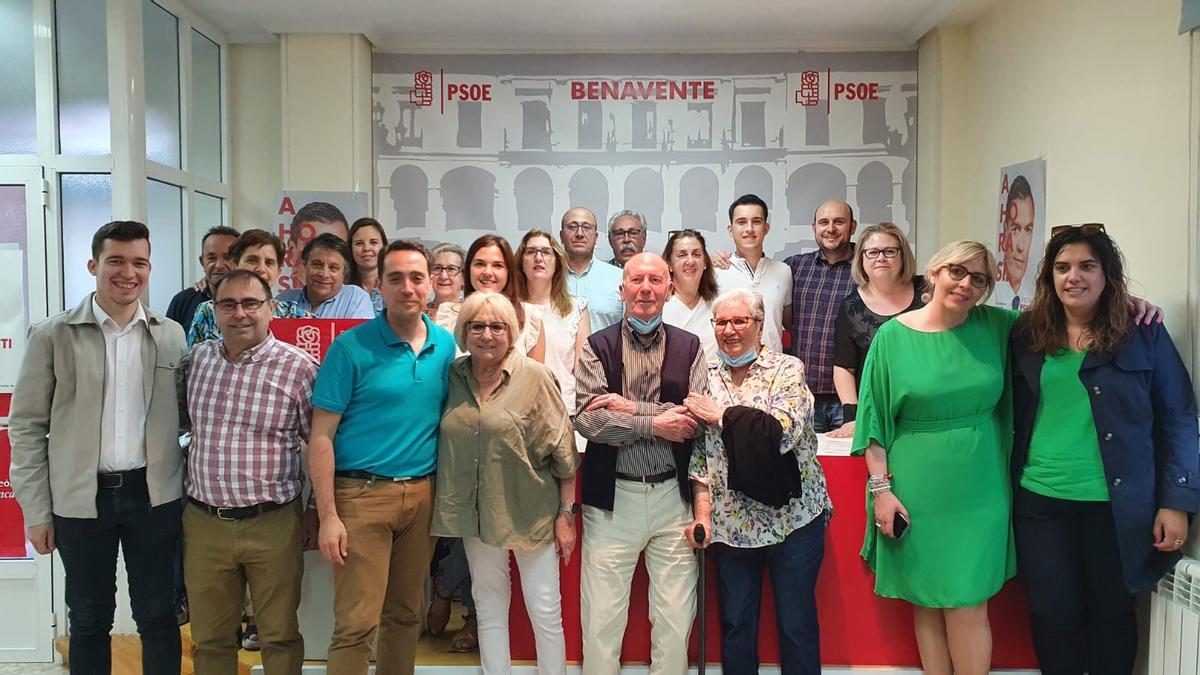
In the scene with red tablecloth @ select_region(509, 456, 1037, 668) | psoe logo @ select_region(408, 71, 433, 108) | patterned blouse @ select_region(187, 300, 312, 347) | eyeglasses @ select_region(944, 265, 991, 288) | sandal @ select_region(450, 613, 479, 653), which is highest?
psoe logo @ select_region(408, 71, 433, 108)

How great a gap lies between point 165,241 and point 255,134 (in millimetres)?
1284

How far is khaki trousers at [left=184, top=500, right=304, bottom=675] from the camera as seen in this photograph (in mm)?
2574

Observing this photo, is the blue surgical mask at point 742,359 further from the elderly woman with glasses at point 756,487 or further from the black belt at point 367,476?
the black belt at point 367,476

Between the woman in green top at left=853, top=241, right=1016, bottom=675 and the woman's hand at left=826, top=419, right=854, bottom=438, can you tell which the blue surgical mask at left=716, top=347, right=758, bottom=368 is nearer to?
the woman in green top at left=853, top=241, right=1016, bottom=675

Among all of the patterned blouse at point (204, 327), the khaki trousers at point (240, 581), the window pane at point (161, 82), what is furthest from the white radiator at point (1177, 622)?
the window pane at point (161, 82)

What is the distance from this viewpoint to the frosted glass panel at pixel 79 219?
13.2 feet

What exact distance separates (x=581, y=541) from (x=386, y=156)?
3907mm

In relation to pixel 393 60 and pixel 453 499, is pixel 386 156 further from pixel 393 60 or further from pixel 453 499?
pixel 453 499

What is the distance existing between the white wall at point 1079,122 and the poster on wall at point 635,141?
38 centimetres

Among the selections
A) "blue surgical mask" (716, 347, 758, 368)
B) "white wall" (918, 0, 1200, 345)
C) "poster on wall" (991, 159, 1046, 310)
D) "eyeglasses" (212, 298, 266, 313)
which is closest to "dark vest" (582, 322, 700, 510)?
"blue surgical mask" (716, 347, 758, 368)

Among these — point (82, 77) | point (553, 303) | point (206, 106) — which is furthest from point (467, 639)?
point (206, 106)

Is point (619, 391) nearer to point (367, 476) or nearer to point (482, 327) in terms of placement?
point (482, 327)

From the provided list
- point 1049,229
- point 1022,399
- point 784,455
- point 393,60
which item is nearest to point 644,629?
point 784,455

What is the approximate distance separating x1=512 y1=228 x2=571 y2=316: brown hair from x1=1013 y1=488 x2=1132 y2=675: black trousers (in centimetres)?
190
